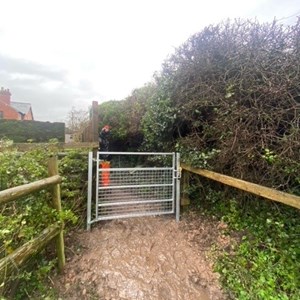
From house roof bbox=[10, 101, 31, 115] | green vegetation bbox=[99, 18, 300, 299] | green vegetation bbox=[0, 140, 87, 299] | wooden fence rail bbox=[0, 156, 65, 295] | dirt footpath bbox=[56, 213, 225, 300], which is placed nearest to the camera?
wooden fence rail bbox=[0, 156, 65, 295]

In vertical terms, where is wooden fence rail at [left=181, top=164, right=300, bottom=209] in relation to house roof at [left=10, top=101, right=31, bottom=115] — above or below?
below

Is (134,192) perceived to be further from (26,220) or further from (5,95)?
(5,95)

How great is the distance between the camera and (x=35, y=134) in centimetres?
566

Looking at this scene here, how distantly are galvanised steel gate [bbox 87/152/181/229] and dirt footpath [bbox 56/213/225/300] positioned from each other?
22 cm

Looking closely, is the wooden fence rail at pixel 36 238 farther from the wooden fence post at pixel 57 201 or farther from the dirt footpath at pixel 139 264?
the dirt footpath at pixel 139 264

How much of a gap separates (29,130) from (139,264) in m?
4.77

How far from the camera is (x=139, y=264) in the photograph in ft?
8.24

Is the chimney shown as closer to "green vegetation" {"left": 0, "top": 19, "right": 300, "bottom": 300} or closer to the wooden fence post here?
"green vegetation" {"left": 0, "top": 19, "right": 300, "bottom": 300}

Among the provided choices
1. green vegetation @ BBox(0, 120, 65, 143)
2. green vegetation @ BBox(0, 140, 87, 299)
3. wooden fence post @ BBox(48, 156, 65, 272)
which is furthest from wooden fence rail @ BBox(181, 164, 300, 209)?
green vegetation @ BBox(0, 120, 65, 143)

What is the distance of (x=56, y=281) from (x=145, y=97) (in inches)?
202

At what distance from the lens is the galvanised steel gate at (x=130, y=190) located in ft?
10.3

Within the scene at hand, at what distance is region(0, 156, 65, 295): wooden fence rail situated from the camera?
61.8 inches

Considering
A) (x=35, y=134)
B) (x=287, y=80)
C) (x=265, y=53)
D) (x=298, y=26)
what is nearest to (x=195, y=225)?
(x=287, y=80)

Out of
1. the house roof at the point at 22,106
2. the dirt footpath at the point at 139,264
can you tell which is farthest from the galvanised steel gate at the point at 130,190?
the house roof at the point at 22,106
